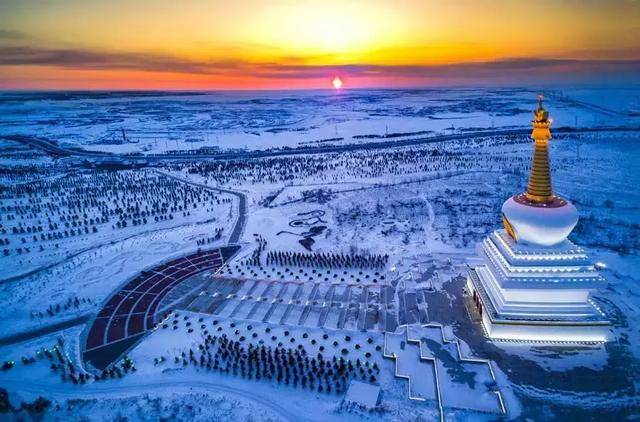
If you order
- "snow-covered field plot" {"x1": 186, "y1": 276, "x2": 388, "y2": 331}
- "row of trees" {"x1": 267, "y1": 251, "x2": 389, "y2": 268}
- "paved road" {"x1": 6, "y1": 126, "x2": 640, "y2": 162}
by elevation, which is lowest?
"snow-covered field plot" {"x1": 186, "y1": 276, "x2": 388, "y2": 331}

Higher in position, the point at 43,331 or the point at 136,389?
the point at 43,331

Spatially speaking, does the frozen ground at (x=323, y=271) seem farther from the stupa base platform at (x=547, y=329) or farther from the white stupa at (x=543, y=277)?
the white stupa at (x=543, y=277)

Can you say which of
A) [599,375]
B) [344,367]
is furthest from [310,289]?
[599,375]

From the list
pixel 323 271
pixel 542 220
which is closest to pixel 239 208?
pixel 323 271

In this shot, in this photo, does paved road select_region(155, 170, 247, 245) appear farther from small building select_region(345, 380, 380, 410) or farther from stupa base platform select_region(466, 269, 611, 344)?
stupa base platform select_region(466, 269, 611, 344)

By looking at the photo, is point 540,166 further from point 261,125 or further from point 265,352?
point 261,125

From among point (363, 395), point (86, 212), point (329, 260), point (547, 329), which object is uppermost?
point (86, 212)

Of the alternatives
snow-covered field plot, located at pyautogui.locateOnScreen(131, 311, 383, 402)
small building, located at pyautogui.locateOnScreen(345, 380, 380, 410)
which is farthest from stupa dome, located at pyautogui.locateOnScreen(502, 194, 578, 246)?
small building, located at pyautogui.locateOnScreen(345, 380, 380, 410)
